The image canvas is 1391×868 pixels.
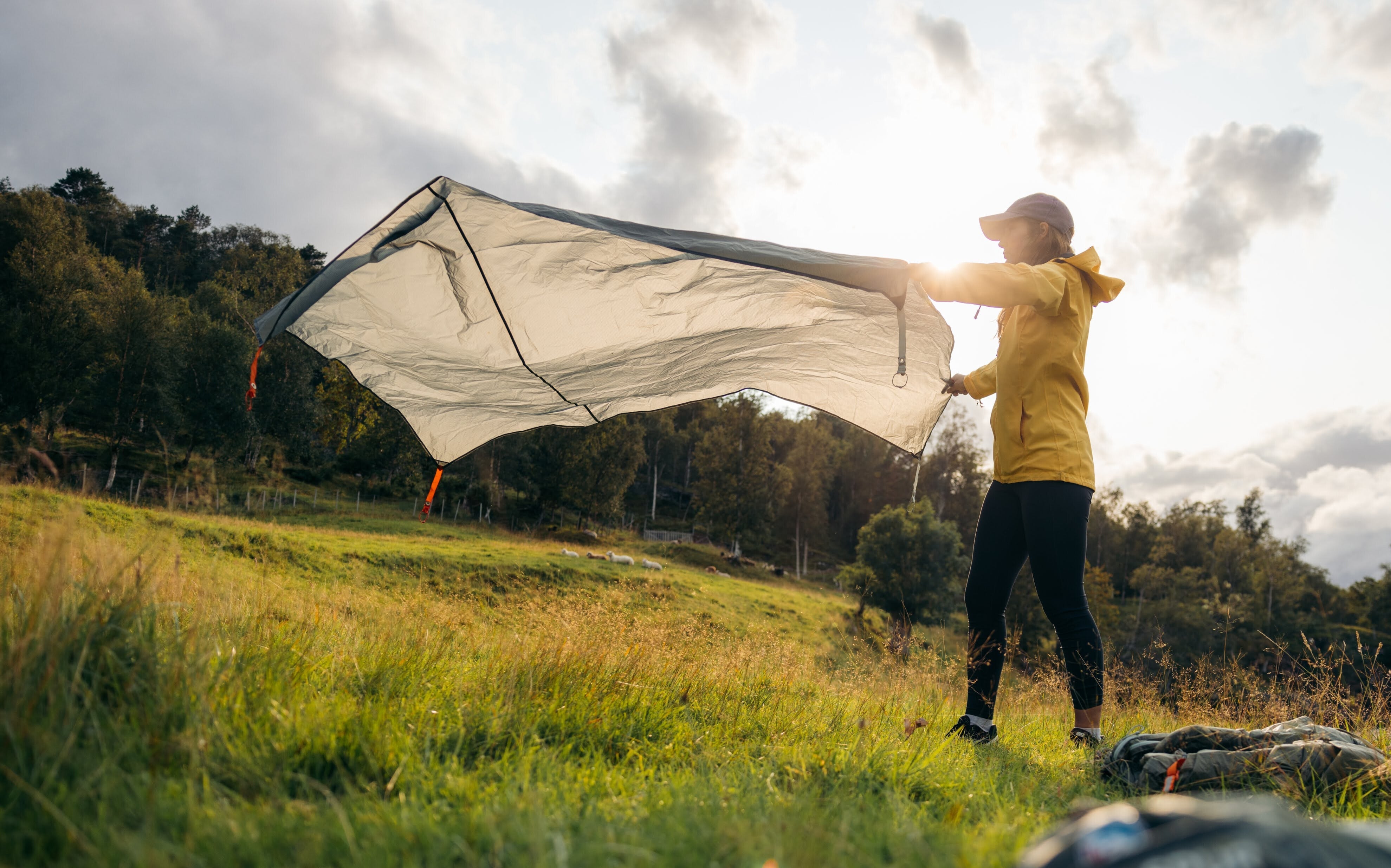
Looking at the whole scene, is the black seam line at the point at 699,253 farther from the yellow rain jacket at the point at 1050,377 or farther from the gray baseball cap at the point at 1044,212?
the gray baseball cap at the point at 1044,212

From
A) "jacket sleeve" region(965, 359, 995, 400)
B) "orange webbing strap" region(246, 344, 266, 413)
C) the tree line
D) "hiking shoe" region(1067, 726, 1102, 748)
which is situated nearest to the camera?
"hiking shoe" region(1067, 726, 1102, 748)

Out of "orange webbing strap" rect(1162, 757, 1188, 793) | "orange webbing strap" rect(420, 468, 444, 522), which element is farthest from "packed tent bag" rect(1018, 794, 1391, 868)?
"orange webbing strap" rect(420, 468, 444, 522)

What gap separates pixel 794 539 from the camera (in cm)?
5681

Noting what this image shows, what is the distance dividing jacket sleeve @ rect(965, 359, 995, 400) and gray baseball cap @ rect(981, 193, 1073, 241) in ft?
2.94

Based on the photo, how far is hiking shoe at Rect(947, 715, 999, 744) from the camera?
3.54 metres

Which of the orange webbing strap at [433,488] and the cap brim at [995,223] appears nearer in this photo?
the cap brim at [995,223]

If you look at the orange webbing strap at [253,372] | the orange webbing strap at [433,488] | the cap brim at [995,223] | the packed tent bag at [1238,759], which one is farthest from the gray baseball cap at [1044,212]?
the orange webbing strap at [253,372]

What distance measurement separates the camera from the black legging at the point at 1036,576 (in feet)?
11.0

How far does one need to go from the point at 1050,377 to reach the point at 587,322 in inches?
107

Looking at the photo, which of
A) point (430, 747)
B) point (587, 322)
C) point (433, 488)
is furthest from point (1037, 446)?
point (433, 488)

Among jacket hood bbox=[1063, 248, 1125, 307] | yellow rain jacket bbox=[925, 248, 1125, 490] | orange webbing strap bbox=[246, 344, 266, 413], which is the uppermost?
jacket hood bbox=[1063, 248, 1125, 307]

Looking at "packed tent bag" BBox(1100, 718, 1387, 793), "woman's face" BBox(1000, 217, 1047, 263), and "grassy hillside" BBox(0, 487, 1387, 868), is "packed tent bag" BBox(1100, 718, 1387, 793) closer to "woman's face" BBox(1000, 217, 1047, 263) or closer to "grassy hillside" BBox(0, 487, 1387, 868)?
"grassy hillside" BBox(0, 487, 1387, 868)

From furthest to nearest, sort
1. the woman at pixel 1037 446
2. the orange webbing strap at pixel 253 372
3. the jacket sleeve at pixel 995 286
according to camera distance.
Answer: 1. the orange webbing strap at pixel 253 372
2. the woman at pixel 1037 446
3. the jacket sleeve at pixel 995 286

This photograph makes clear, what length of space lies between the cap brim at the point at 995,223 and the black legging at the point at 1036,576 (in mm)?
1427
